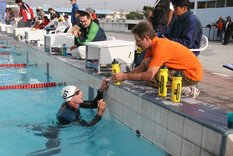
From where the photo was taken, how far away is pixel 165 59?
3.80 meters

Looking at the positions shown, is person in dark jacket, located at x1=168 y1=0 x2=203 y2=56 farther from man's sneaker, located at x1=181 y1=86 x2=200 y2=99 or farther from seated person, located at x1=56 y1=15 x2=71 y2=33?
seated person, located at x1=56 y1=15 x2=71 y2=33

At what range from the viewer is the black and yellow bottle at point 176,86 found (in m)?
3.72

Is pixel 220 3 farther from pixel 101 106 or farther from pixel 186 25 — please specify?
pixel 101 106

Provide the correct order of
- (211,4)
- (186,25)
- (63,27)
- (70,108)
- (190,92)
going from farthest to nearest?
(211,4) → (63,27) → (70,108) → (186,25) → (190,92)

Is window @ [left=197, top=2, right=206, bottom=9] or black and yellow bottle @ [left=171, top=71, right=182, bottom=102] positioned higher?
window @ [left=197, top=2, right=206, bottom=9]

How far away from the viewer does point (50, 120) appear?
564 centimetres

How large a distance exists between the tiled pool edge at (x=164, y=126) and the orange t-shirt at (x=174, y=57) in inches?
23.6

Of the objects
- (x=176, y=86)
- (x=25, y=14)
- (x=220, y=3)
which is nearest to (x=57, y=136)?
(x=176, y=86)

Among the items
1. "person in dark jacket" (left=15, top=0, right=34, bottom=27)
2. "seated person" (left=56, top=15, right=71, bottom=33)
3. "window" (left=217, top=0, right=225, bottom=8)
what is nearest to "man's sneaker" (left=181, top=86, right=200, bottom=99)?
"seated person" (left=56, top=15, right=71, bottom=33)

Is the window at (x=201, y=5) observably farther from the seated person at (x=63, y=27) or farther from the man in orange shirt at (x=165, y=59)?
the man in orange shirt at (x=165, y=59)

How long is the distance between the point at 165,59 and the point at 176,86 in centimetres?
37

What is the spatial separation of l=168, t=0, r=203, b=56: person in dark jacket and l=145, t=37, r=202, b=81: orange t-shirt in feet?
2.01

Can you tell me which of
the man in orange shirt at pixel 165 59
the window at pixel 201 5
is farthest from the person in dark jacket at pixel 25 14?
the window at pixel 201 5

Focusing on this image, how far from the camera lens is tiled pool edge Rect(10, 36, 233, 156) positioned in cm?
300
